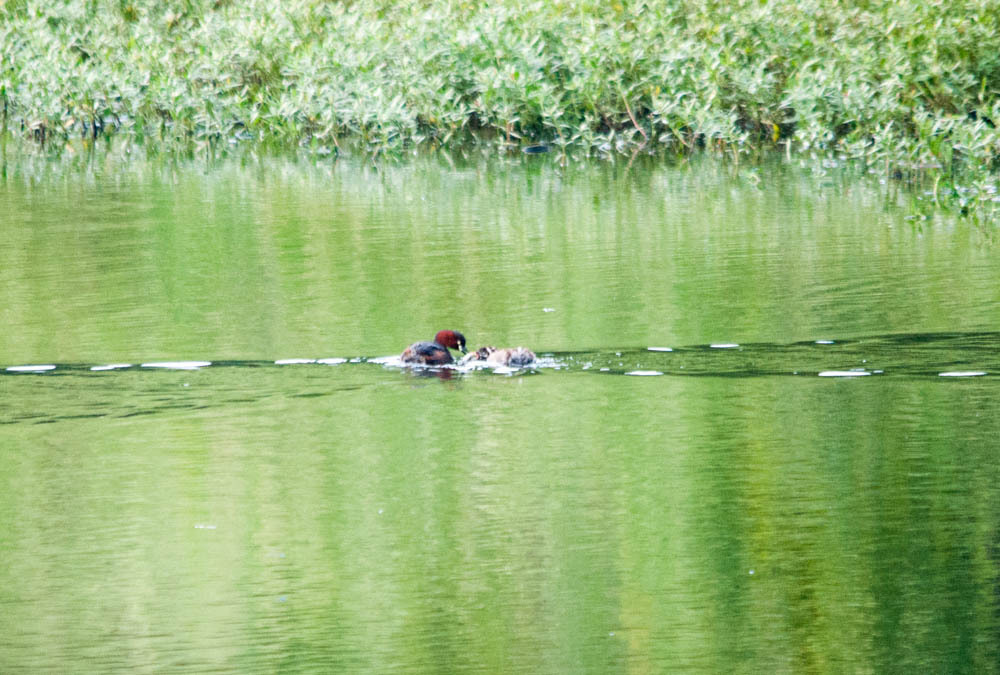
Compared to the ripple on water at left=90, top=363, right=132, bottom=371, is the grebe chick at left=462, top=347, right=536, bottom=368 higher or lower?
lower

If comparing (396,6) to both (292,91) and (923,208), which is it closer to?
(292,91)

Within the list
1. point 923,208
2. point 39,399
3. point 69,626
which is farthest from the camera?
point 923,208

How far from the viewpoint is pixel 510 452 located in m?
9.13

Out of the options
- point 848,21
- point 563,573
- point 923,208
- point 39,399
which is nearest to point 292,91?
point 848,21

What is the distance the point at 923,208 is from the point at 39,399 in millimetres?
9423

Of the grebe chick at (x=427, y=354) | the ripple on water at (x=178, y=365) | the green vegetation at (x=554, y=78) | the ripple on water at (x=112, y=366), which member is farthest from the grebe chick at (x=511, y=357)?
the green vegetation at (x=554, y=78)

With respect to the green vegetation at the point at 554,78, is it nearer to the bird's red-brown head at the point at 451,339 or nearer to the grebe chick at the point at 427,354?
the bird's red-brown head at the point at 451,339

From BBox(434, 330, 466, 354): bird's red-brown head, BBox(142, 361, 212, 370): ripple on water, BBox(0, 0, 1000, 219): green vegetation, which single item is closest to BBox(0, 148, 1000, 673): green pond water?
BBox(142, 361, 212, 370): ripple on water

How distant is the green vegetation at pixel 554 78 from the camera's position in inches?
833

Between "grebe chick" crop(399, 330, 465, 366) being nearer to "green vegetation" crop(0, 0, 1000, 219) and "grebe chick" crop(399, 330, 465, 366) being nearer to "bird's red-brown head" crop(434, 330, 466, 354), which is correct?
"bird's red-brown head" crop(434, 330, 466, 354)

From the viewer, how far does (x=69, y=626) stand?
6.89m

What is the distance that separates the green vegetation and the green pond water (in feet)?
15.7

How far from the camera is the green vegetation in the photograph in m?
21.2

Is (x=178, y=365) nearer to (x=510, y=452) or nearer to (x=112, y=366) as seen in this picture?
(x=112, y=366)
